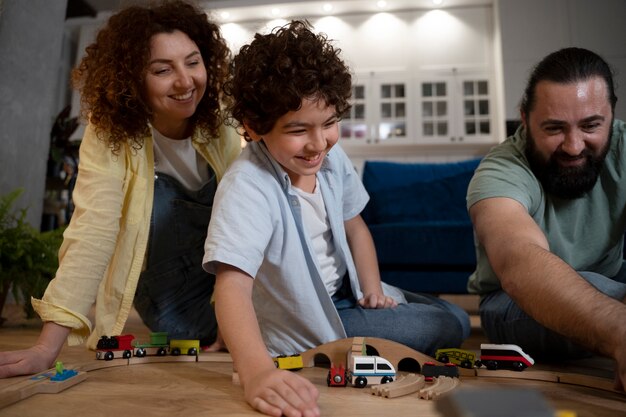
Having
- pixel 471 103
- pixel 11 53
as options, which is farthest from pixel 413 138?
pixel 11 53

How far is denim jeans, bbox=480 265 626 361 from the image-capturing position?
106 centimetres

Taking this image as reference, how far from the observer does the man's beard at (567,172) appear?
42.6 inches

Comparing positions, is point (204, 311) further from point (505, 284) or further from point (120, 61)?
point (505, 284)

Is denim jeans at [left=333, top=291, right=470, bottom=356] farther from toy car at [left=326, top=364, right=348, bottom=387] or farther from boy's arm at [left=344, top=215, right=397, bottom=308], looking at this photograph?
toy car at [left=326, top=364, right=348, bottom=387]

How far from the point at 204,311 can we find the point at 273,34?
0.69m

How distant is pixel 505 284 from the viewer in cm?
92

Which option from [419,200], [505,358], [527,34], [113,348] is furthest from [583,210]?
[527,34]

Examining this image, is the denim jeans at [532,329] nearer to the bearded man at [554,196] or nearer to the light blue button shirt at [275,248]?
the bearded man at [554,196]

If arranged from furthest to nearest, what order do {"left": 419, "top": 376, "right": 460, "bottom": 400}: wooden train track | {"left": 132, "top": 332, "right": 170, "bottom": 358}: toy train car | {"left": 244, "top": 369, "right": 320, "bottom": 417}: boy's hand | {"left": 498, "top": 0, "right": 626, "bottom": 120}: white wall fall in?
{"left": 498, "top": 0, "right": 626, "bottom": 120}: white wall
{"left": 132, "top": 332, "right": 170, "bottom": 358}: toy train car
{"left": 419, "top": 376, "right": 460, "bottom": 400}: wooden train track
{"left": 244, "top": 369, "right": 320, "bottom": 417}: boy's hand

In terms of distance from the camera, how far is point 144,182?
1.17 metres

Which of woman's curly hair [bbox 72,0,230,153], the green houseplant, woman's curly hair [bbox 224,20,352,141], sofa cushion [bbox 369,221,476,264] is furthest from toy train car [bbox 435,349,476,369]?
the green houseplant

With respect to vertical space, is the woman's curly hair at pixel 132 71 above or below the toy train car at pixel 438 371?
above

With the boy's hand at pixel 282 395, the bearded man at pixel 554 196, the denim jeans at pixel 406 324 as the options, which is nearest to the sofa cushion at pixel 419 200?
the bearded man at pixel 554 196

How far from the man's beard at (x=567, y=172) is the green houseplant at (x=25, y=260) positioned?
145 cm
